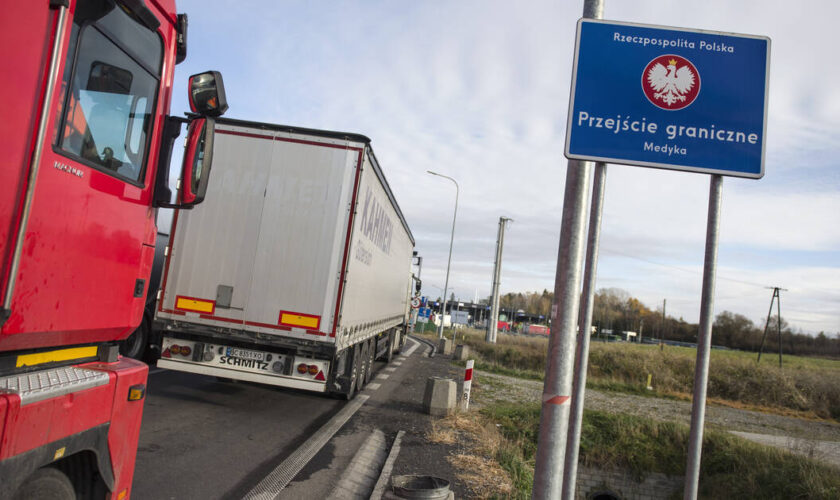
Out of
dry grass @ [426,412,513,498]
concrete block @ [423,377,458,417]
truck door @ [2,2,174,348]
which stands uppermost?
truck door @ [2,2,174,348]

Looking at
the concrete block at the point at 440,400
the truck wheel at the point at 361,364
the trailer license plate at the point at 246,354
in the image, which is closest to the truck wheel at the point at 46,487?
the trailer license plate at the point at 246,354

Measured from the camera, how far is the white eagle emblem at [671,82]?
9.83ft

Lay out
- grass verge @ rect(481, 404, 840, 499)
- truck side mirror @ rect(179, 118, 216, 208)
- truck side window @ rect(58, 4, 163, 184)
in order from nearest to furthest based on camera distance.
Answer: truck side window @ rect(58, 4, 163, 184)
truck side mirror @ rect(179, 118, 216, 208)
grass verge @ rect(481, 404, 840, 499)

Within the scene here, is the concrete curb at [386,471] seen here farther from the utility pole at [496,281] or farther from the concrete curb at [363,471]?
the utility pole at [496,281]

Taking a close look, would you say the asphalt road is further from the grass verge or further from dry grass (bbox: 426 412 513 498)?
the grass verge

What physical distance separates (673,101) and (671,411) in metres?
18.5

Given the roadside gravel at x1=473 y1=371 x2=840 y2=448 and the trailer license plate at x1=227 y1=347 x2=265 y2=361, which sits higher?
the trailer license plate at x1=227 y1=347 x2=265 y2=361

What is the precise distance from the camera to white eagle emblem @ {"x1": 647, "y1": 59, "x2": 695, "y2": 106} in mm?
2996

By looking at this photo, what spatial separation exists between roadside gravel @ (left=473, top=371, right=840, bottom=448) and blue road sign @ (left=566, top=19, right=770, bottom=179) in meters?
11.1

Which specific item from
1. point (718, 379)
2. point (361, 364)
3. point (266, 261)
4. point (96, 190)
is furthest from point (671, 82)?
point (718, 379)

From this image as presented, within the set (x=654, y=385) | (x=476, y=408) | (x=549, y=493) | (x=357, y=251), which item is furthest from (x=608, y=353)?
(x=549, y=493)

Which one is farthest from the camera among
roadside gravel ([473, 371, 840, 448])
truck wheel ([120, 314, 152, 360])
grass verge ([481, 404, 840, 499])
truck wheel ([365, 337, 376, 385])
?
roadside gravel ([473, 371, 840, 448])

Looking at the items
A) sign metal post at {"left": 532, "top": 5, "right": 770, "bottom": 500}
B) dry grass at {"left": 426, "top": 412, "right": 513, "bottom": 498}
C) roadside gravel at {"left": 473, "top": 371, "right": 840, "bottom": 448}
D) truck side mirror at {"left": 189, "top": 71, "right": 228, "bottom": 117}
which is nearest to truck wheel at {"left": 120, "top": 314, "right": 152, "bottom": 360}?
dry grass at {"left": 426, "top": 412, "right": 513, "bottom": 498}

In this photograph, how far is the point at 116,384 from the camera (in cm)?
276
